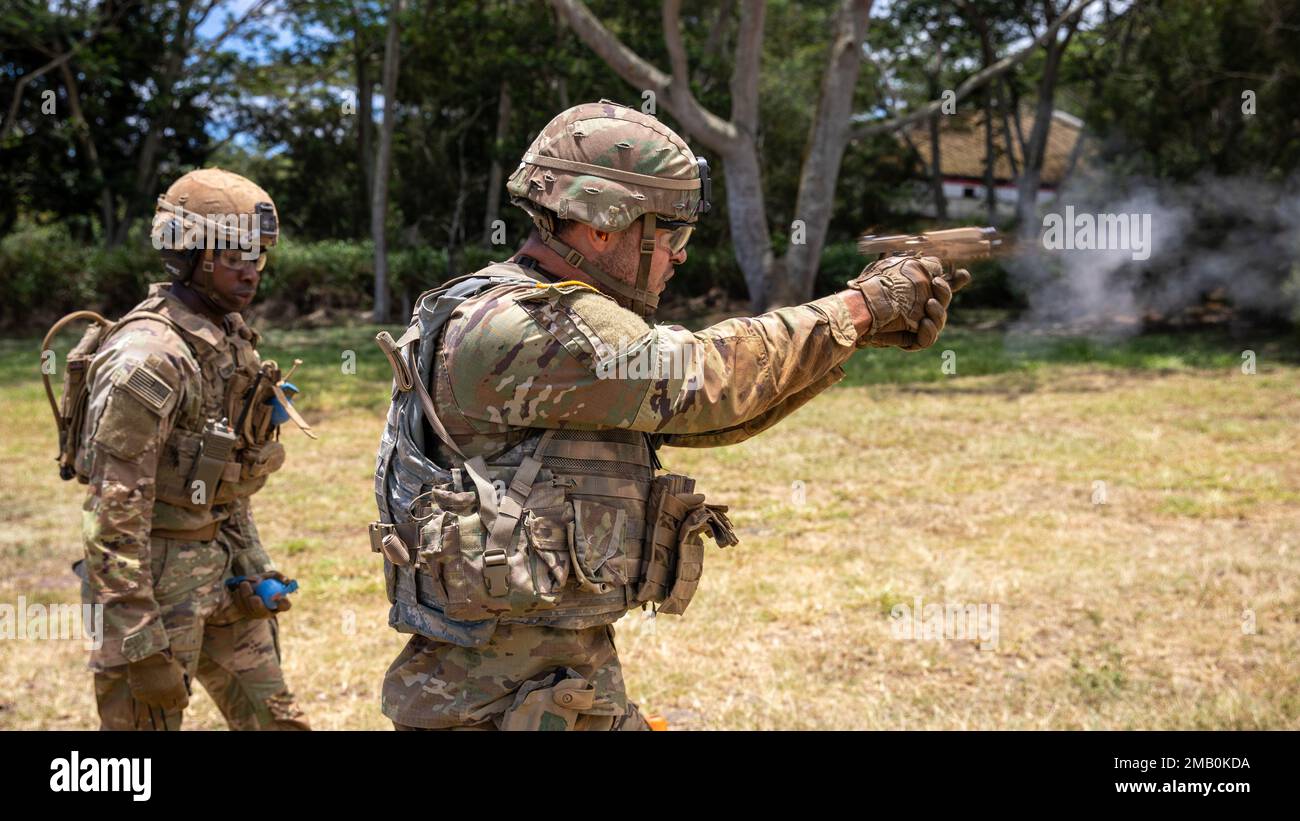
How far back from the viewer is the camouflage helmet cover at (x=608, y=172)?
2436 millimetres

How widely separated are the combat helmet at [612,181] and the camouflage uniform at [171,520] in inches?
55.6

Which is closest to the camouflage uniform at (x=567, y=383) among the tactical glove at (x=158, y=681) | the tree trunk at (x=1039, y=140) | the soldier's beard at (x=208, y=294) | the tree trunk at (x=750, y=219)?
the tactical glove at (x=158, y=681)

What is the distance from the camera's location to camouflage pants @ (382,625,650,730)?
8.14 ft

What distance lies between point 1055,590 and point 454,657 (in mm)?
4460

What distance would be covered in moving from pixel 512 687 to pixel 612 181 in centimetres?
114

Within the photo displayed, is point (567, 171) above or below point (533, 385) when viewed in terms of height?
above

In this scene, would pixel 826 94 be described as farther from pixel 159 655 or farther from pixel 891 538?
pixel 159 655

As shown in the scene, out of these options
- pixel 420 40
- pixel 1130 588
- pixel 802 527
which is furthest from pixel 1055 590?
pixel 420 40

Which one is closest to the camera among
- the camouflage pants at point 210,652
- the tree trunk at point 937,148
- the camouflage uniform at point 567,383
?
the camouflage uniform at point 567,383

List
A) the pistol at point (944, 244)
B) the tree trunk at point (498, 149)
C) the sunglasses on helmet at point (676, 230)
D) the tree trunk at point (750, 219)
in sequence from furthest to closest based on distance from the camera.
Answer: the tree trunk at point (498, 149)
the tree trunk at point (750, 219)
the pistol at point (944, 244)
the sunglasses on helmet at point (676, 230)

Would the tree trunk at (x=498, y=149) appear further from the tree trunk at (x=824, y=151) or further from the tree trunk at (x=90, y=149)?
the tree trunk at (x=90, y=149)

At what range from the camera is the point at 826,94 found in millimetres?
15758

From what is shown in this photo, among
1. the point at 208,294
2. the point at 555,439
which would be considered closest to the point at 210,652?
the point at 208,294

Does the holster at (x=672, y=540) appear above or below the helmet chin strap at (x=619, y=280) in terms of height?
below
